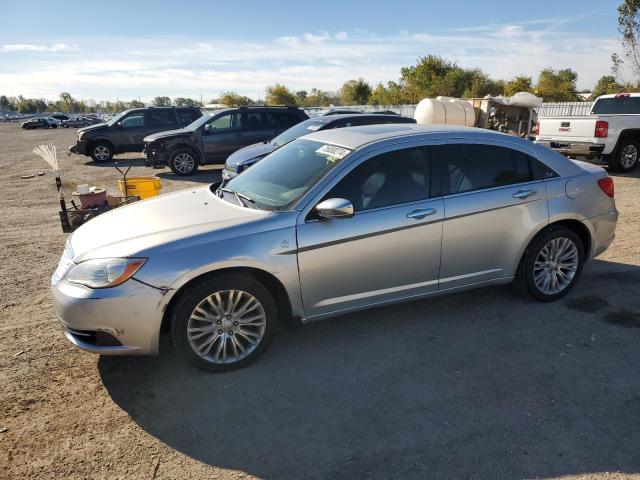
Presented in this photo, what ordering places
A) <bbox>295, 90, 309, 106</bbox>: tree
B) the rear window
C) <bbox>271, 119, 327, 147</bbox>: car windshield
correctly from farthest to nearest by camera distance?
<bbox>295, 90, 309, 106</bbox>: tree < the rear window < <bbox>271, 119, 327, 147</bbox>: car windshield

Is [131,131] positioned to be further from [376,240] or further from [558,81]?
[558,81]

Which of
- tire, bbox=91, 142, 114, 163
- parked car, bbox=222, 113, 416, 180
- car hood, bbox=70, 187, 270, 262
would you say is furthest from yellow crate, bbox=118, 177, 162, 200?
tire, bbox=91, 142, 114, 163

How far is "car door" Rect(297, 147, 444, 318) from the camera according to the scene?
3574mm

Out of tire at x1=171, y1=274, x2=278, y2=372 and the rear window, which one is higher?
the rear window

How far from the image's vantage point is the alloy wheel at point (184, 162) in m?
13.0

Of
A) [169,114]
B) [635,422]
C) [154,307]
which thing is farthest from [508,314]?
[169,114]

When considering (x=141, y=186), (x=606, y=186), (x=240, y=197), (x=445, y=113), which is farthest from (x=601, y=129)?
(x=240, y=197)

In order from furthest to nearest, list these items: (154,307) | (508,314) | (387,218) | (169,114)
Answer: (169,114) → (508,314) → (387,218) → (154,307)

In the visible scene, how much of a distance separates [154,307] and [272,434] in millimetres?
1141

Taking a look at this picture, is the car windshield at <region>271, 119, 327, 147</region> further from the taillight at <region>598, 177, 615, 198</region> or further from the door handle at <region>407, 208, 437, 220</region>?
the door handle at <region>407, 208, 437, 220</region>

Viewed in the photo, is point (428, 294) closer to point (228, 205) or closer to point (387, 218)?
point (387, 218)

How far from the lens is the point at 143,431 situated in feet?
9.75

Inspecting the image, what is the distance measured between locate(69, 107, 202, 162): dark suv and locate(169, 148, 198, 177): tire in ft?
13.2

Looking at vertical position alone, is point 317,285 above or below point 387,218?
below
